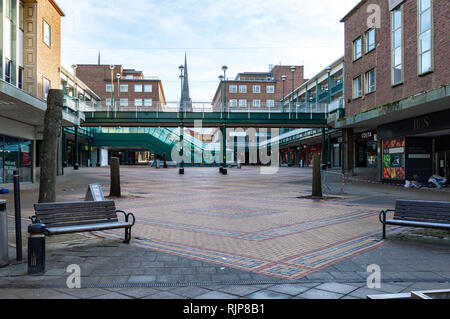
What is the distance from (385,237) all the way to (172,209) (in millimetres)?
6087

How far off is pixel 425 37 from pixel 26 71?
21.9 meters

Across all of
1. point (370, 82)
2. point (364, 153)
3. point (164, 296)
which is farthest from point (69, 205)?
point (364, 153)

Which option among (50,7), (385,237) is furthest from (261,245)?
(50,7)

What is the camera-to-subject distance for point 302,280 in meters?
4.63

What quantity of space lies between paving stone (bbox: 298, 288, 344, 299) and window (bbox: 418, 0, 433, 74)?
17.4 meters

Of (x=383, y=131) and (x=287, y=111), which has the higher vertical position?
(x=287, y=111)

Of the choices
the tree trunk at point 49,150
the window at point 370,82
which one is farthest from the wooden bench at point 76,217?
A: the window at point 370,82

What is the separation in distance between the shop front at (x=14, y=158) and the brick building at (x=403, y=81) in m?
20.1

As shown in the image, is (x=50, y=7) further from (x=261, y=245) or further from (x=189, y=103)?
(x=261, y=245)

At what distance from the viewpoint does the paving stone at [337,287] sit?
4.21 metres

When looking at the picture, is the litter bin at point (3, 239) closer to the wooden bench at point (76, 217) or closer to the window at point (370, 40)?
the wooden bench at point (76, 217)

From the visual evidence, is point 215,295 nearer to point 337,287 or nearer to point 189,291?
point 189,291

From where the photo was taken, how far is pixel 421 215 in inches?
277
